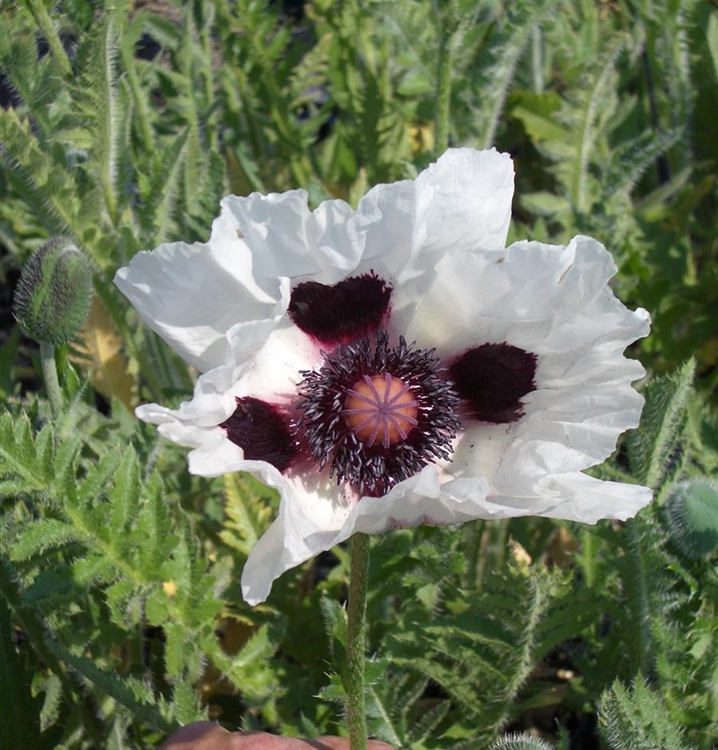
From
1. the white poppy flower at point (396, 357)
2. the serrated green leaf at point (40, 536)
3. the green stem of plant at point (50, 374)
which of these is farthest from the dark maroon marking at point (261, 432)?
the green stem of plant at point (50, 374)

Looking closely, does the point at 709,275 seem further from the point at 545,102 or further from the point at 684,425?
the point at 684,425

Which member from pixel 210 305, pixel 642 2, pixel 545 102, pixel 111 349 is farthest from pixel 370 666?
pixel 642 2

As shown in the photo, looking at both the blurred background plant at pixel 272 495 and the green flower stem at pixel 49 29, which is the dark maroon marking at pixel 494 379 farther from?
the green flower stem at pixel 49 29

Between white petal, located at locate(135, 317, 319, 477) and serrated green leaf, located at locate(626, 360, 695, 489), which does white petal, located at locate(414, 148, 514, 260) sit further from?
serrated green leaf, located at locate(626, 360, 695, 489)

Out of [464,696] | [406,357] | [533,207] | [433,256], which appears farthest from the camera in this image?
[533,207]

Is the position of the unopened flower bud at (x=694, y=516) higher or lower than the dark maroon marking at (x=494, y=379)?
lower

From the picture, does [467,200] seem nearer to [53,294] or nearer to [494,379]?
[494,379]

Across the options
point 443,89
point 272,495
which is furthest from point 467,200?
point 443,89
